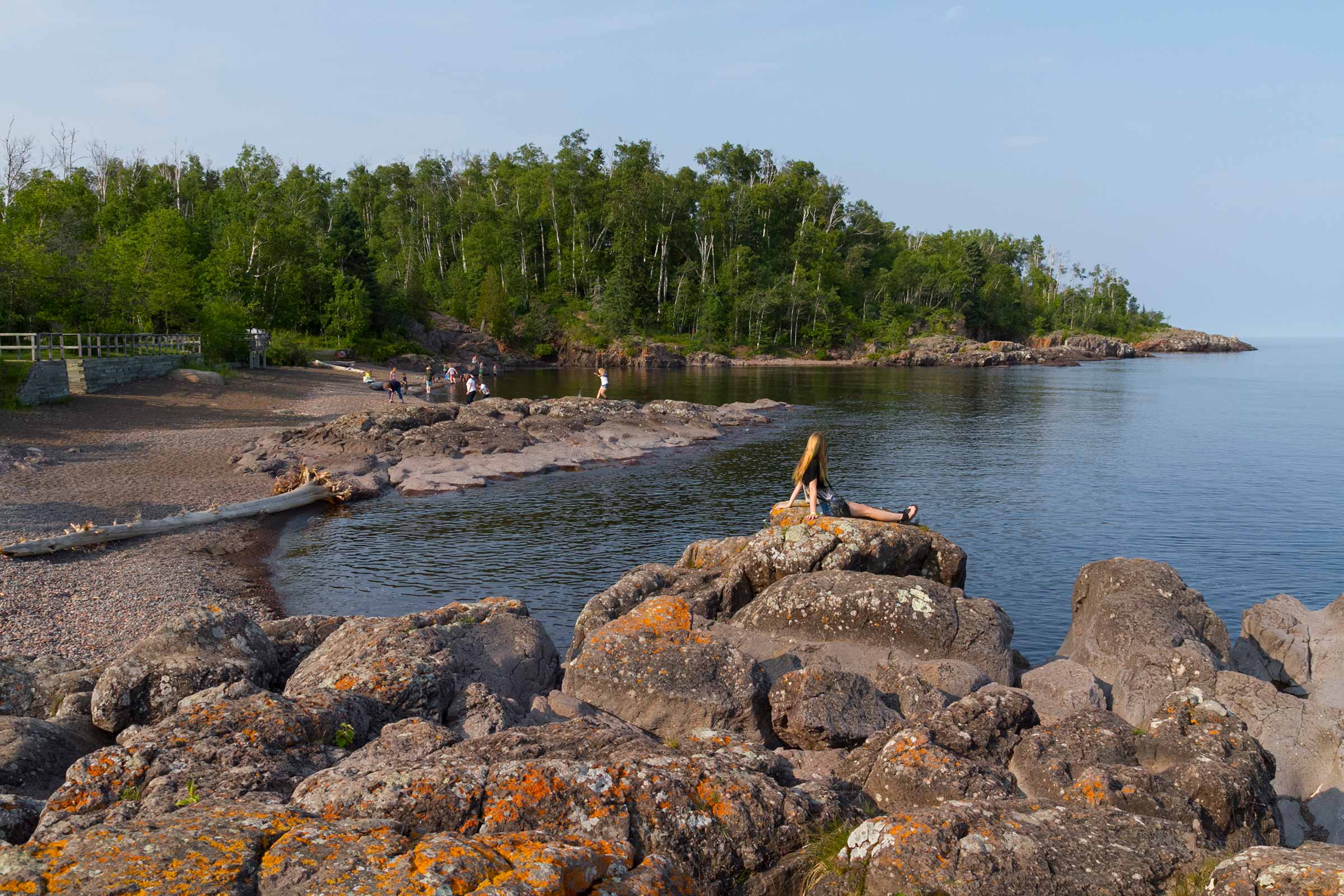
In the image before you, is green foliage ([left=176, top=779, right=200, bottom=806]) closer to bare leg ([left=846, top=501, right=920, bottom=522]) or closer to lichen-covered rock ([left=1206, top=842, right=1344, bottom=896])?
lichen-covered rock ([left=1206, top=842, right=1344, bottom=896])

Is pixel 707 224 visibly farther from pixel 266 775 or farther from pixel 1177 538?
pixel 266 775

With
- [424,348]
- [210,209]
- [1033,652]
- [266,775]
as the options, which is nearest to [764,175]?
[424,348]

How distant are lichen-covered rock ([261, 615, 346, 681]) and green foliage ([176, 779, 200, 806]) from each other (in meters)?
5.09

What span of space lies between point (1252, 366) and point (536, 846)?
160 meters

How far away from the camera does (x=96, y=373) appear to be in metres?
42.3

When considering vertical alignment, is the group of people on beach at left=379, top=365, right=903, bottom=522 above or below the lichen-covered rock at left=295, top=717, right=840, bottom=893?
above

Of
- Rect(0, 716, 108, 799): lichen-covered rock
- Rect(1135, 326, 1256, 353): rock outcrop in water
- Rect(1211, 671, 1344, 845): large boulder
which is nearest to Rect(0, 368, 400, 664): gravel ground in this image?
Rect(0, 716, 108, 799): lichen-covered rock

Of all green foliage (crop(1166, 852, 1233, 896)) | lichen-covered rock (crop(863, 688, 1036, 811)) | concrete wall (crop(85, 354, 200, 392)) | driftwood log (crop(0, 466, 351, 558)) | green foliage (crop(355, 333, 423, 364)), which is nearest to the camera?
green foliage (crop(1166, 852, 1233, 896))

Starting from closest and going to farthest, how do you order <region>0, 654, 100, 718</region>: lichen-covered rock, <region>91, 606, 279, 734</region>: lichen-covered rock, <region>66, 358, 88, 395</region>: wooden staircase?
1. <region>91, 606, 279, 734</region>: lichen-covered rock
2. <region>0, 654, 100, 718</region>: lichen-covered rock
3. <region>66, 358, 88, 395</region>: wooden staircase

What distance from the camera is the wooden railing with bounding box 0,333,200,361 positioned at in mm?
39688

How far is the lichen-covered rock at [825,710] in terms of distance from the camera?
32.1 feet

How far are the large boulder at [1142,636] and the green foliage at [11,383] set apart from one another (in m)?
40.9

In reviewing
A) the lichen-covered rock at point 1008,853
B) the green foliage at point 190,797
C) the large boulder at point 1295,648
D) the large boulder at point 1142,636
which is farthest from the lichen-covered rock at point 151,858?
the large boulder at point 1295,648

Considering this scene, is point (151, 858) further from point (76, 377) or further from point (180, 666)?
point (76, 377)
